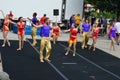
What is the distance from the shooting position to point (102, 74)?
1759 cm

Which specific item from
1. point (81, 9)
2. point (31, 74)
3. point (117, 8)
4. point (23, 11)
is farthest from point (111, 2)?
point (31, 74)

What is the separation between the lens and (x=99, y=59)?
71.3 feet

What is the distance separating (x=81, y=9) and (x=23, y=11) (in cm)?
482

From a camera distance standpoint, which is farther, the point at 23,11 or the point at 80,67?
the point at 23,11

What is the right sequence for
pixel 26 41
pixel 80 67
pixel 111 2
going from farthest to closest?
pixel 111 2 → pixel 26 41 → pixel 80 67

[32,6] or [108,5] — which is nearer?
[108,5]

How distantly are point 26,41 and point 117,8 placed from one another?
9407mm

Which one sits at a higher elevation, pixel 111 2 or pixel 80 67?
pixel 111 2

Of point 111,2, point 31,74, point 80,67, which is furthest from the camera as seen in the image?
point 111,2

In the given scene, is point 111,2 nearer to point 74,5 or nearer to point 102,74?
point 74,5

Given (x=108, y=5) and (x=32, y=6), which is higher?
(x=108, y=5)

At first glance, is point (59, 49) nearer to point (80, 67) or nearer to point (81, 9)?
point (80, 67)

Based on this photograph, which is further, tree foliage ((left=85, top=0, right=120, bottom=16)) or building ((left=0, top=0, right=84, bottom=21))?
building ((left=0, top=0, right=84, bottom=21))

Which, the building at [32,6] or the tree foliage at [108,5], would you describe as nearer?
the tree foliage at [108,5]
